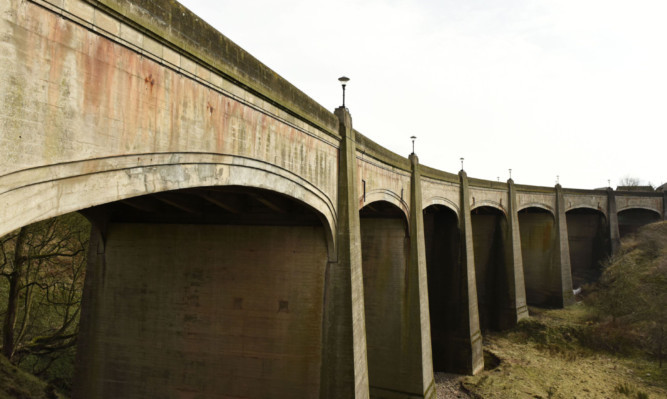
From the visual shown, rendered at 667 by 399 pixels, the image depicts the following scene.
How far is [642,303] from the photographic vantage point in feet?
88.6

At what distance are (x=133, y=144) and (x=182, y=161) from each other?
908mm

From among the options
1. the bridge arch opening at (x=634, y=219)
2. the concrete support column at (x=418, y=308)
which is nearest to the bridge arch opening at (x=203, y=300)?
the concrete support column at (x=418, y=308)

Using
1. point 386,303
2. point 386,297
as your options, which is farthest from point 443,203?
point 386,303

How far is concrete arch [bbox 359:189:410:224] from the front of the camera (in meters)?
14.7

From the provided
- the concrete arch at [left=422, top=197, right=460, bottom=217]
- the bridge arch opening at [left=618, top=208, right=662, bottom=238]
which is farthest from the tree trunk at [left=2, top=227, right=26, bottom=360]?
the bridge arch opening at [left=618, top=208, right=662, bottom=238]

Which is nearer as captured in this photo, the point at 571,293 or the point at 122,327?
the point at 122,327

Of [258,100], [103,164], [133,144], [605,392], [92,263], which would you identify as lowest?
[605,392]

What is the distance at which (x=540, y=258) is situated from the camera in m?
37.3

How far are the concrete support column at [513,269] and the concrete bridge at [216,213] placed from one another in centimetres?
433

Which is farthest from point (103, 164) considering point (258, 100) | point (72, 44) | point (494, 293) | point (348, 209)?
point (494, 293)

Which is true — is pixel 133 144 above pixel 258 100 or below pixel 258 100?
below

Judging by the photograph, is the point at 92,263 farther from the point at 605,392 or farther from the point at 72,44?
the point at 605,392

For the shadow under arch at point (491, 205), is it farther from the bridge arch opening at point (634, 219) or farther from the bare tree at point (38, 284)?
the bridge arch opening at point (634, 219)

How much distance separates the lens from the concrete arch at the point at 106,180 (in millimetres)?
3896
